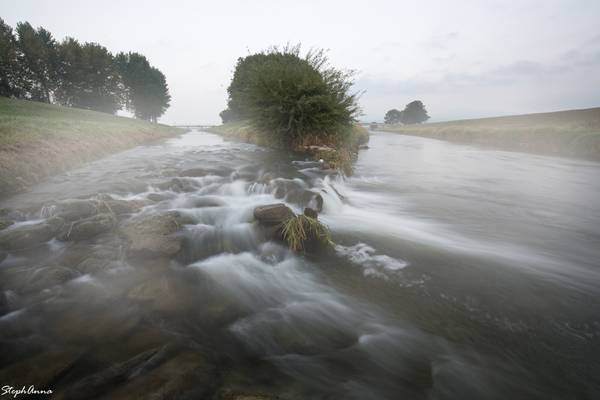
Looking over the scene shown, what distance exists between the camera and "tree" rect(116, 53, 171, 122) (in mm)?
65312

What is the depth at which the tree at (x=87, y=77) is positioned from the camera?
50.3 metres

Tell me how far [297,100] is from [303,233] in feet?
30.9

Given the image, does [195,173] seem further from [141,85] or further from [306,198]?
[141,85]

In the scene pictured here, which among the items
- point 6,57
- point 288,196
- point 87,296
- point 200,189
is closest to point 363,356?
point 87,296

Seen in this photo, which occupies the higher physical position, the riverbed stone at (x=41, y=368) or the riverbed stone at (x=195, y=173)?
the riverbed stone at (x=195, y=173)

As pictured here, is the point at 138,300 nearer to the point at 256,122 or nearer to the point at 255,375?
the point at 255,375

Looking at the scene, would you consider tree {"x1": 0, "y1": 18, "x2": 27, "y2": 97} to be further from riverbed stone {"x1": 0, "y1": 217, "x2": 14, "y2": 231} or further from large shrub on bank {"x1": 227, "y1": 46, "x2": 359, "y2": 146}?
riverbed stone {"x1": 0, "y1": 217, "x2": 14, "y2": 231}

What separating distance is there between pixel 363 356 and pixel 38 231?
5.80 metres

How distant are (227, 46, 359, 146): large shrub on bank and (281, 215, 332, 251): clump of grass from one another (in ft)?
28.6

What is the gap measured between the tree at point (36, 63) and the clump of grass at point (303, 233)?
64896 mm

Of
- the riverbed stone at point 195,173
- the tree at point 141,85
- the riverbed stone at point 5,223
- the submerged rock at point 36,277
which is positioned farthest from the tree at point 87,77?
the submerged rock at point 36,277

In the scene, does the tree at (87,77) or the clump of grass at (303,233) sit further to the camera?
the tree at (87,77)
